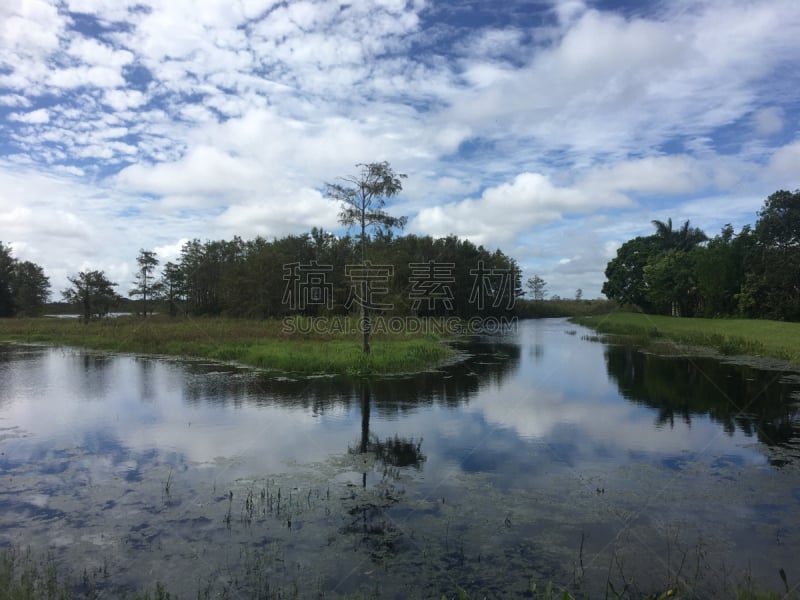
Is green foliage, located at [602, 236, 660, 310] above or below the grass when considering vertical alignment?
above

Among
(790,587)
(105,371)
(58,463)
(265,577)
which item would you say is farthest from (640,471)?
(105,371)

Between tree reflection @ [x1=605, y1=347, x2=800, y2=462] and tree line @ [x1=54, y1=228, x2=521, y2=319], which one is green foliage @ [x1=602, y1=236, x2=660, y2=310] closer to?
tree line @ [x1=54, y1=228, x2=521, y2=319]

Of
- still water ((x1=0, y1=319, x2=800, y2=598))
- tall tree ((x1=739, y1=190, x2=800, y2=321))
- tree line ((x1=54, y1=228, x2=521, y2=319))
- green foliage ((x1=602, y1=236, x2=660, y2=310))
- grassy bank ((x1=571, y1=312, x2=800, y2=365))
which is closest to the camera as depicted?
still water ((x1=0, y1=319, x2=800, y2=598))

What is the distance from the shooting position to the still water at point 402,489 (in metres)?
5.90

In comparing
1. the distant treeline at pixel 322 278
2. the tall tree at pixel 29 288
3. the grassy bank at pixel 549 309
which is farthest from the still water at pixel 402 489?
the grassy bank at pixel 549 309

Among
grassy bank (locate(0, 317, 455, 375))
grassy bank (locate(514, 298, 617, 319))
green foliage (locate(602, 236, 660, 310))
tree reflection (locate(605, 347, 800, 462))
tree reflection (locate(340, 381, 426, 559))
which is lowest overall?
tree reflection (locate(340, 381, 426, 559))

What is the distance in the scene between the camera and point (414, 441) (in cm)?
1148

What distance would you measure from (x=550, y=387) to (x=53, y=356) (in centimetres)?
2642

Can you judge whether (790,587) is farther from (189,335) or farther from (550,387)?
(189,335)

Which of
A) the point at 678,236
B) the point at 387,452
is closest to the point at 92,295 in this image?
the point at 387,452

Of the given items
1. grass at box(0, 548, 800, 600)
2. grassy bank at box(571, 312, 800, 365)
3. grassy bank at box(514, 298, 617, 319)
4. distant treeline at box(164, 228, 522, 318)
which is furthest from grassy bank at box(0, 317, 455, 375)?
grassy bank at box(514, 298, 617, 319)

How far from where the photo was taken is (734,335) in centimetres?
3266

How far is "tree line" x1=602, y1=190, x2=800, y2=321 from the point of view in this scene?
42406 mm

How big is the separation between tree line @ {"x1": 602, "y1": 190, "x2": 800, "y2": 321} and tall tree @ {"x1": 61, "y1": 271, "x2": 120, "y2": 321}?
192ft
